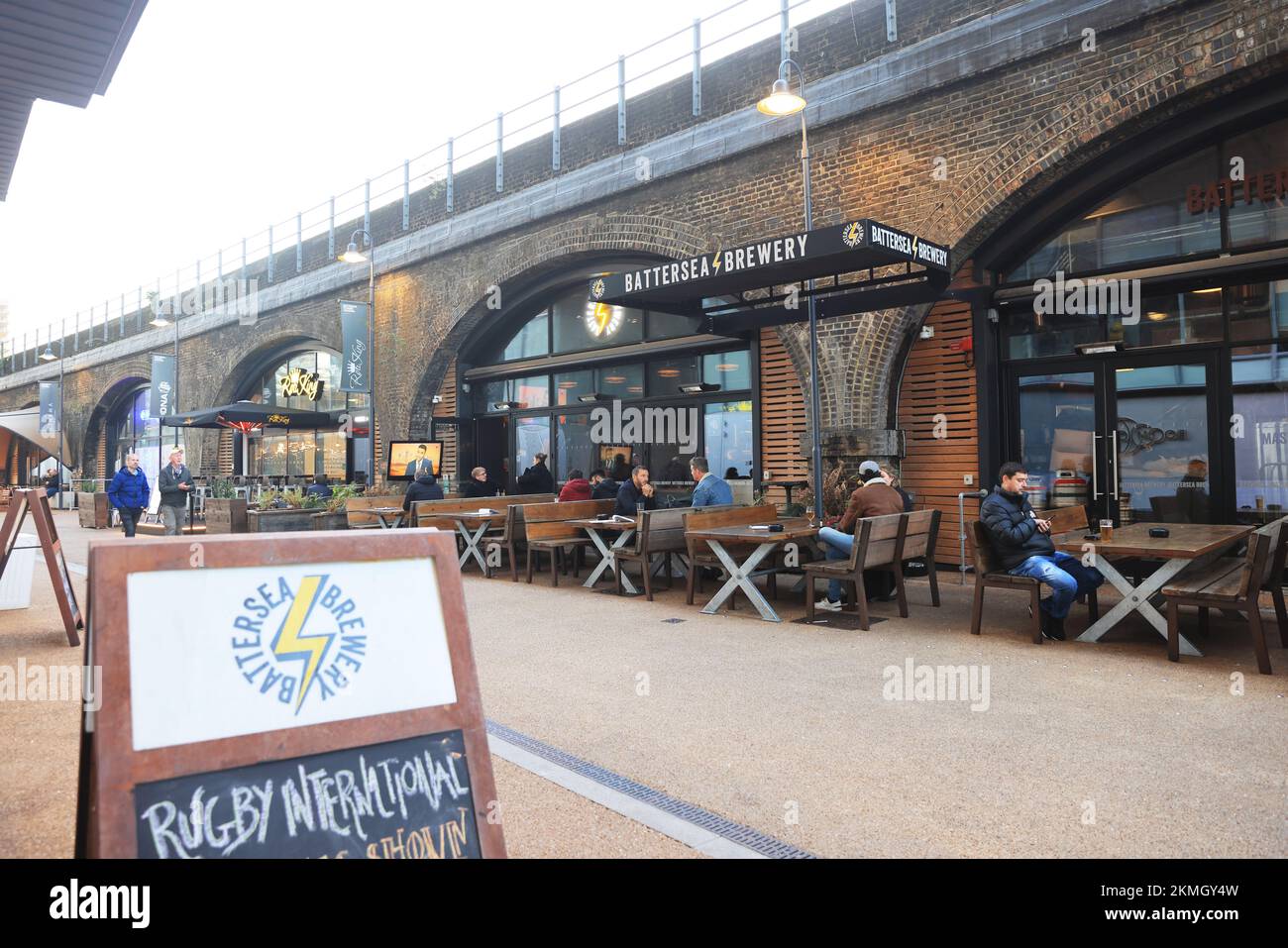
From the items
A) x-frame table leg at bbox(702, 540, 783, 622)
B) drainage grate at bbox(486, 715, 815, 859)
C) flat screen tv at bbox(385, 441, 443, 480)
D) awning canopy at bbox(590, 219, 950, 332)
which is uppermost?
awning canopy at bbox(590, 219, 950, 332)

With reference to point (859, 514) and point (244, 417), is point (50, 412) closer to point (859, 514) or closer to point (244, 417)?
point (244, 417)

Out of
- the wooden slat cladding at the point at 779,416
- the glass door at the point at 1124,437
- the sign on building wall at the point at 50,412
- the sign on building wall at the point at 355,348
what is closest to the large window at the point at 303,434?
the sign on building wall at the point at 355,348

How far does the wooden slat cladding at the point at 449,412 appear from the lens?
17.2 m

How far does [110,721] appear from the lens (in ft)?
5.43

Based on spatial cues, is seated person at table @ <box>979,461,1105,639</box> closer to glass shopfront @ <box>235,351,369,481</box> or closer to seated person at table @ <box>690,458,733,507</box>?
seated person at table @ <box>690,458,733,507</box>

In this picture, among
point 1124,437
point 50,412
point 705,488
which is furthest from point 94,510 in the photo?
point 1124,437

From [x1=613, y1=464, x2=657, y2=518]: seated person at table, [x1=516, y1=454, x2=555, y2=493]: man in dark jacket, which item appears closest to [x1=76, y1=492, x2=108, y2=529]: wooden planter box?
[x1=516, y1=454, x2=555, y2=493]: man in dark jacket

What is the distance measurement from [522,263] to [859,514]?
904 cm

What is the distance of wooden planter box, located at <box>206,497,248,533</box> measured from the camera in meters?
15.2

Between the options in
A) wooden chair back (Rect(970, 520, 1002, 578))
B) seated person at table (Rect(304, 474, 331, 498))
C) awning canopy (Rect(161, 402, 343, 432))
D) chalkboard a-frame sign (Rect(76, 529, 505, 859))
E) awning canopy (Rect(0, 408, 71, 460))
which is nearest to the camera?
chalkboard a-frame sign (Rect(76, 529, 505, 859))

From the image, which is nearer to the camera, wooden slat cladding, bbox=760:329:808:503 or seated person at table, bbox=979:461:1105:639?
seated person at table, bbox=979:461:1105:639

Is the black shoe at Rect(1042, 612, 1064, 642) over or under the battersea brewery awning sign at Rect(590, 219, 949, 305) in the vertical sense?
under

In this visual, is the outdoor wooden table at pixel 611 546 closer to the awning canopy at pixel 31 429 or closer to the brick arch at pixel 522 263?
the brick arch at pixel 522 263
